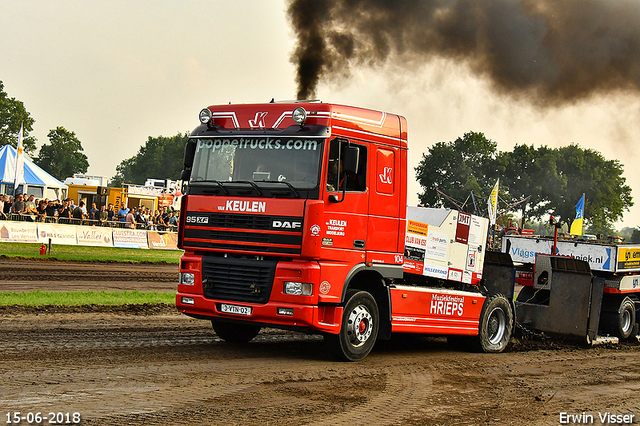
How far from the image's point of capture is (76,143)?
118750 mm

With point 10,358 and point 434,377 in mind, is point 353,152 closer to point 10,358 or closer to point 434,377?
point 434,377

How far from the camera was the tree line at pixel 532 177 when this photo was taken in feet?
302

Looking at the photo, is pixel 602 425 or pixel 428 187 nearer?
pixel 602 425

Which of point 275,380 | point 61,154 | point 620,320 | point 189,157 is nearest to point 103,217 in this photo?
point 189,157

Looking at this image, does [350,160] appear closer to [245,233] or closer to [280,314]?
[245,233]

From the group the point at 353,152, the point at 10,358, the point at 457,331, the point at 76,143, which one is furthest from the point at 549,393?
the point at 76,143

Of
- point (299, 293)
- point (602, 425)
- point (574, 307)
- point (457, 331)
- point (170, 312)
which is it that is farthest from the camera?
point (170, 312)

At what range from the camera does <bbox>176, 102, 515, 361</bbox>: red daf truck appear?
353 inches

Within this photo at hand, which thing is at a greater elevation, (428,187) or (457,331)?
(428,187)

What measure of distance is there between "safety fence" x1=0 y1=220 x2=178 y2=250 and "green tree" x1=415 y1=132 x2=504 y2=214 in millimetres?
61988

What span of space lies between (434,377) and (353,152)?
3.14 metres

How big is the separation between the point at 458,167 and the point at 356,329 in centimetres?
8688

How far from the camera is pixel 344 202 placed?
9.24 metres

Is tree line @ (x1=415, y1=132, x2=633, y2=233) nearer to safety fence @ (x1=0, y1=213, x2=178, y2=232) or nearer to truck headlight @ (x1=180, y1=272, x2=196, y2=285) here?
safety fence @ (x1=0, y1=213, x2=178, y2=232)
